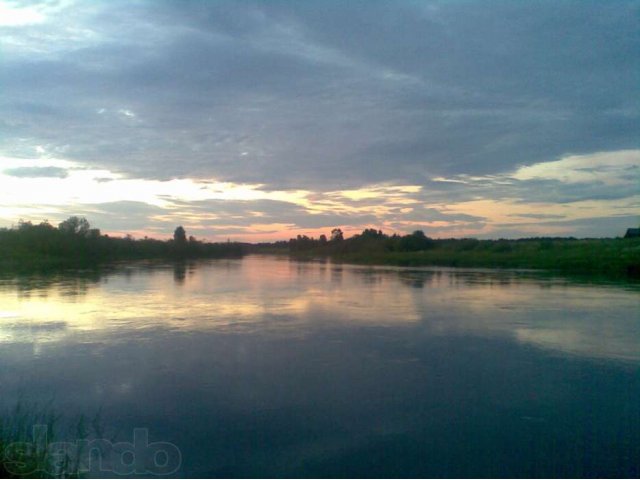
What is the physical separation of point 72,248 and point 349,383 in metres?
49.6

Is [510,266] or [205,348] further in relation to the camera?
[510,266]

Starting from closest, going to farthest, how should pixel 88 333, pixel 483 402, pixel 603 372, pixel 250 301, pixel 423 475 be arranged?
pixel 423 475 < pixel 483 402 < pixel 603 372 < pixel 88 333 < pixel 250 301

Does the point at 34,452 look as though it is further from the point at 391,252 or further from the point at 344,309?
the point at 391,252

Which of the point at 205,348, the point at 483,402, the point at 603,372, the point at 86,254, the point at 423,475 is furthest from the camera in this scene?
the point at 86,254

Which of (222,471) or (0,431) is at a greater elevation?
(0,431)

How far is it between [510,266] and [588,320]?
98.6 feet

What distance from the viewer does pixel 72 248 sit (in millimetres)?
52000

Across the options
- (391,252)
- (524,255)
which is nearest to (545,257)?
(524,255)

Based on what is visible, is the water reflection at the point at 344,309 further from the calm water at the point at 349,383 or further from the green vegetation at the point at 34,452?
the green vegetation at the point at 34,452

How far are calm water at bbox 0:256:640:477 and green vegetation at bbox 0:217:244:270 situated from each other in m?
28.3

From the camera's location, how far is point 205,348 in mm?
11602

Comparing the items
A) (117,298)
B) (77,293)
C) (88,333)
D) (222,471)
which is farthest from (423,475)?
(77,293)

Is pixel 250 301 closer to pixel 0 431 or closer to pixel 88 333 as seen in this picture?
pixel 88 333

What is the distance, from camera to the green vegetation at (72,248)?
43.1 meters
